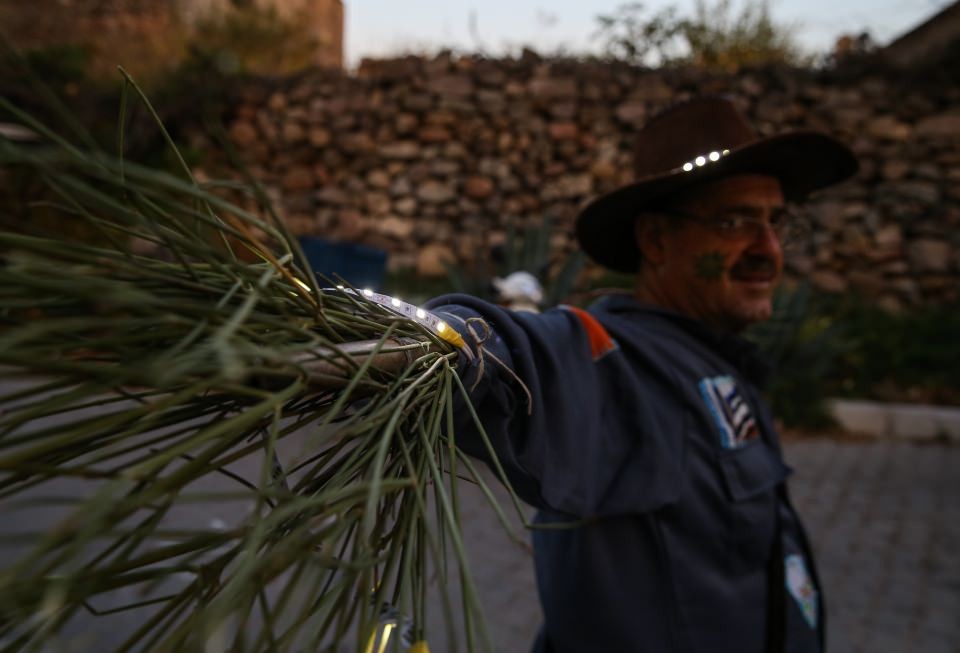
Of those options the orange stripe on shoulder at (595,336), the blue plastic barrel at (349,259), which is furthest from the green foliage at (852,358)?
the orange stripe on shoulder at (595,336)

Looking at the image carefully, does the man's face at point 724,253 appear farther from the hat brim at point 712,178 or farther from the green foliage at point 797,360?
the green foliage at point 797,360

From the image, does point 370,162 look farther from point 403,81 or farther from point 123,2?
point 123,2

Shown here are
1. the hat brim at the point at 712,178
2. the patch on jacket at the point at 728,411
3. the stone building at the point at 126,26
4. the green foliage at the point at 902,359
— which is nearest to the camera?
the patch on jacket at the point at 728,411

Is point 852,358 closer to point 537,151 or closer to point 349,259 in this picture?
point 537,151

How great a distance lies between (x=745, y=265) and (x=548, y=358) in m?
0.88

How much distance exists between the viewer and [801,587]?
1.83 m

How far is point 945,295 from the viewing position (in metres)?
8.08

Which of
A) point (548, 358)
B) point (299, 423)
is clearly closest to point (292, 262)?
point (299, 423)

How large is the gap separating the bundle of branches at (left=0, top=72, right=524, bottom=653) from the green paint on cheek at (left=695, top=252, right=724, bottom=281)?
4.21 feet

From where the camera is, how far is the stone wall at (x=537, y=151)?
828 centimetres

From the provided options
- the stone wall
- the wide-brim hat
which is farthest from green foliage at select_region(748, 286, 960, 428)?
the wide-brim hat

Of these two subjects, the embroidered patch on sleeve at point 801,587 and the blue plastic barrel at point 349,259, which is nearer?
the embroidered patch on sleeve at point 801,587

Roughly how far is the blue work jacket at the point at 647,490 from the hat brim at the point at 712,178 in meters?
0.30

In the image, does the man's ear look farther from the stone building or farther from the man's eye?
the stone building
